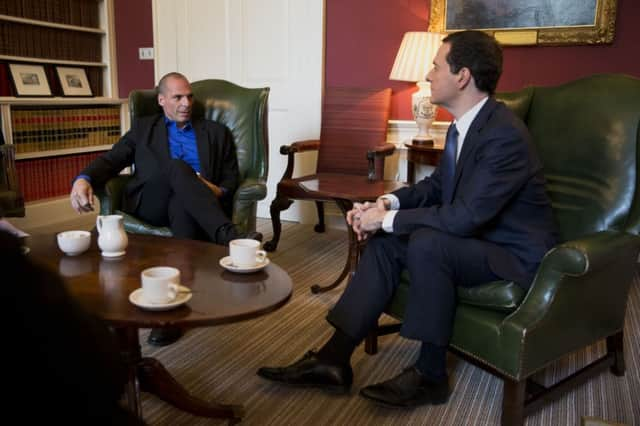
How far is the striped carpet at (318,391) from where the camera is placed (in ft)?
5.97

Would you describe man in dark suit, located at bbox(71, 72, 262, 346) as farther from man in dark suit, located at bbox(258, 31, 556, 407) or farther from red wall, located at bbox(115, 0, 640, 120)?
red wall, located at bbox(115, 0, 640, 120)

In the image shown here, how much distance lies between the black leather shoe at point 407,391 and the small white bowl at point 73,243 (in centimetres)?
98

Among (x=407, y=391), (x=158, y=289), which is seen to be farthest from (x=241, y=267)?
(x=407, y=391)

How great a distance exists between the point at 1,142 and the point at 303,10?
7.12ft

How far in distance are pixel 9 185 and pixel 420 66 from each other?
2466mm

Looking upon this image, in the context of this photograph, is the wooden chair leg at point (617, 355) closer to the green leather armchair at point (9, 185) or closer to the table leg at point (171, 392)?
the table leg at point (171, 392)

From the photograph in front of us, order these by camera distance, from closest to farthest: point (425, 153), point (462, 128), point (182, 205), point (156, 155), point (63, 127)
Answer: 1. point (462, 128)
2. point (182, 205)
3. point (156, 155)
4. point (425, 153)
5. point (63, 127)

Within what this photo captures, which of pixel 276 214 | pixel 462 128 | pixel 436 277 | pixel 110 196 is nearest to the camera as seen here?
pixel 436 277

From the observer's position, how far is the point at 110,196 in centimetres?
258

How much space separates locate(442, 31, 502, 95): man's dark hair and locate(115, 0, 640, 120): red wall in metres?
1.70

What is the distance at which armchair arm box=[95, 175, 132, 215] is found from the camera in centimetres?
257

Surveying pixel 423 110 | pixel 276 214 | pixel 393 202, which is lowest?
pixel 276 214

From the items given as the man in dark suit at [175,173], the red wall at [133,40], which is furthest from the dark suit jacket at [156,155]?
the red wall at [133,40]

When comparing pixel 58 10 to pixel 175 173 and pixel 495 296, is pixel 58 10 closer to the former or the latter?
pixel 175 173
